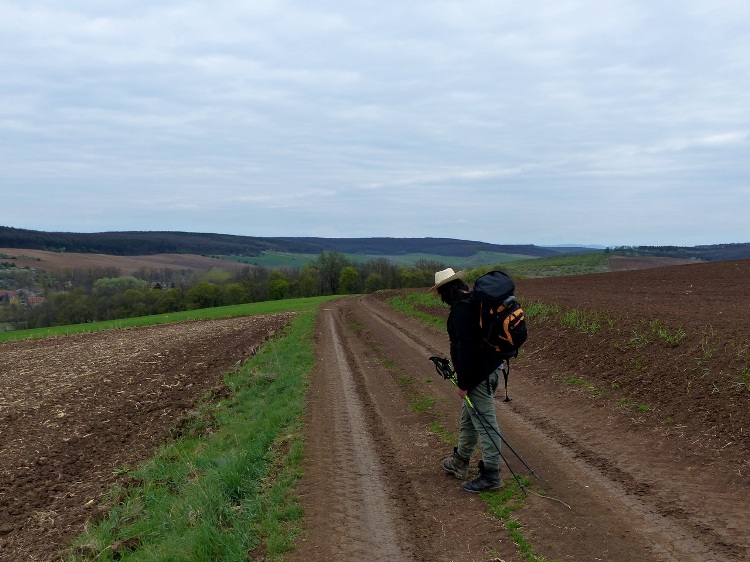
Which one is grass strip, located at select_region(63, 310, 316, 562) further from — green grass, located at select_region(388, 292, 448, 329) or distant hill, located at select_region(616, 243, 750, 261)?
distant hill, located at select_region(616, 243, 750, 261)

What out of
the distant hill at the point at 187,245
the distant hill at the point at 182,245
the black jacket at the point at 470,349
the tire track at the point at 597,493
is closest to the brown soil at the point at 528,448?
the tire track at the point at 597,493

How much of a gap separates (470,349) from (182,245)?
160 m

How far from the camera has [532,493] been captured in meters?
6.02

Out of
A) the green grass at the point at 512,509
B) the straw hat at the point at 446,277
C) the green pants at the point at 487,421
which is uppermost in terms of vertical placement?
the straw hat at the point at 446,277

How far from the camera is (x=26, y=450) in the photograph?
12125mm

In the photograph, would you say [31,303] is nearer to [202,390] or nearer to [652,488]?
[202,390]

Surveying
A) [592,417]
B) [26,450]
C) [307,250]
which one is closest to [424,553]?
[592,417]

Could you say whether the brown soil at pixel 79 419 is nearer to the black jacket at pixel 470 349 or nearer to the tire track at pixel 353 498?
the tire track at pixel 353 498

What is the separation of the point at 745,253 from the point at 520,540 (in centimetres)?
5441

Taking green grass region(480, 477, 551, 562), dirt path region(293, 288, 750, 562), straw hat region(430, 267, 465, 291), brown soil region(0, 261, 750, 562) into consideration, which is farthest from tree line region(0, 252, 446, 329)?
green grass region(480, 477, 551, 562)

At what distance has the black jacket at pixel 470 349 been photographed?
240 inches

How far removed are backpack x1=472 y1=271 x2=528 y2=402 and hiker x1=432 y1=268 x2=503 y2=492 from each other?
0.39 ft

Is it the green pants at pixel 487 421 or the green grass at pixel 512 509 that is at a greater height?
the green pants at pixel 487 421

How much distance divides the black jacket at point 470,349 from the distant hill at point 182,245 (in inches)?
5264
